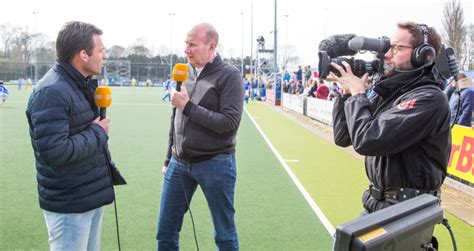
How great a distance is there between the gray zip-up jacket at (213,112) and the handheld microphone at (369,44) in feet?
3.31

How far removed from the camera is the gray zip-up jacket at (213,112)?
309 centimetres

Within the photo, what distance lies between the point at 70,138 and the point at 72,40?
51cm

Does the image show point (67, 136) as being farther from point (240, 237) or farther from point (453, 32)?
point (453, 32)

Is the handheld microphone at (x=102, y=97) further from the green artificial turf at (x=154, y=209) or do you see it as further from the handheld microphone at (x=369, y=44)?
the green artificial turf at (x=154, y=209)

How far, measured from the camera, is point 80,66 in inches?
97.0

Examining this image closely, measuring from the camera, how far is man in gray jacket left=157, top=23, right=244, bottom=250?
122 inches

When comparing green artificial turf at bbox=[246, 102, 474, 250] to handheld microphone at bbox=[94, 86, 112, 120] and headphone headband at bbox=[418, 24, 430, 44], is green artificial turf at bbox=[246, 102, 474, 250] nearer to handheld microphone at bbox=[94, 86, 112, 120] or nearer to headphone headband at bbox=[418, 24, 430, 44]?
headphone headband at bbox=[418, 24, 430, 44]

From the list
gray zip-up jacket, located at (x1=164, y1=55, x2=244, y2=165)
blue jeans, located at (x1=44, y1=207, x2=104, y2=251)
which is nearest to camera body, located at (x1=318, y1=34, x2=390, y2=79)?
gray zip-up jacket, located at (x1=164, y1=55, x2=244, y2=165)

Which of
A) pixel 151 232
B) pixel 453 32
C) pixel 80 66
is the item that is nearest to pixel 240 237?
pixel 151 232

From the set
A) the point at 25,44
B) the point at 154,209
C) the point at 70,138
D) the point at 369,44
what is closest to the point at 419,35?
the point at 369,44

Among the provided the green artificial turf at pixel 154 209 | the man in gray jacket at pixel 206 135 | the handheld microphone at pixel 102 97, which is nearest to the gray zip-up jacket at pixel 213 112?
the man in gray jacket at pixel 206 135

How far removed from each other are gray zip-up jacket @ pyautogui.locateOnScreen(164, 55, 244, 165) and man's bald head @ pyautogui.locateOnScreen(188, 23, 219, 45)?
15cm

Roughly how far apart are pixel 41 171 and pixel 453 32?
41773 mm

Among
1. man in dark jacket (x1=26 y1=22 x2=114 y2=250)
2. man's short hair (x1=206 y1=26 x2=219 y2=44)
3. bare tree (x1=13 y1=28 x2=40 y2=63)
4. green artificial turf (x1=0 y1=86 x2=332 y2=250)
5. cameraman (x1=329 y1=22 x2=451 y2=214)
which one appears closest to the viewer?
cameraman (x1=329 y1=22 x2=451 y2=214)
